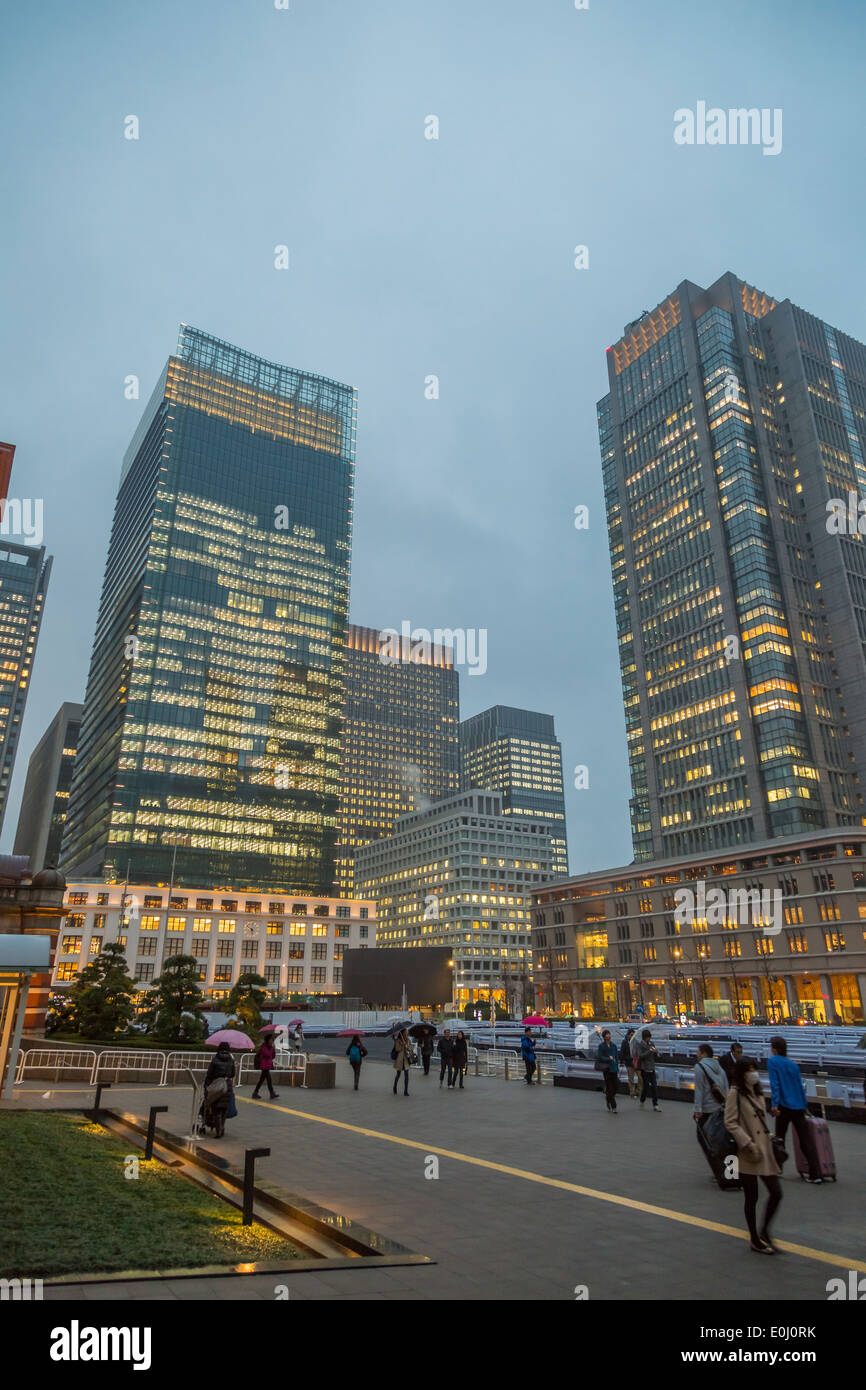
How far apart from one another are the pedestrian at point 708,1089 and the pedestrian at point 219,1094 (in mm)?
9270

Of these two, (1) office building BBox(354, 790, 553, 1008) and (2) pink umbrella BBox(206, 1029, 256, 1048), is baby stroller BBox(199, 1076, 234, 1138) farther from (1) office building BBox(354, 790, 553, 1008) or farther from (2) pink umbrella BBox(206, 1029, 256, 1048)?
(1) office building BBox(354, 790, 553, 1008)

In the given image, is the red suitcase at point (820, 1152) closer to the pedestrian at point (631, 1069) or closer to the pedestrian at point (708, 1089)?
the pedestrian at point (708, 1089)

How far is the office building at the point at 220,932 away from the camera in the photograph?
376ft

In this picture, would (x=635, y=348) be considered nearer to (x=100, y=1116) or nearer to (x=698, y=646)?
(x=698, y=646)

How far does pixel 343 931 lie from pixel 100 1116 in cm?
11856

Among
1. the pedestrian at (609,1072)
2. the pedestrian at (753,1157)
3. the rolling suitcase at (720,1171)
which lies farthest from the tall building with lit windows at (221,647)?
the pedestrian at (753,1157)

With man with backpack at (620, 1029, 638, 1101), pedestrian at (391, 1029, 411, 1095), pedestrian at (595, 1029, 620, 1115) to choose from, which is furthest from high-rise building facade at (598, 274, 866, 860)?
pedestrian at (595, 1029, 620, 1115)

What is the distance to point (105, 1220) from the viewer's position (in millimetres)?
9414

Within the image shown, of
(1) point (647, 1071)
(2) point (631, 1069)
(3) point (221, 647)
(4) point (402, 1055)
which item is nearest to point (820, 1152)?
(1) point (647, 1071)

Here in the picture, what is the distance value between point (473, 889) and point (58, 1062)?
141 meters

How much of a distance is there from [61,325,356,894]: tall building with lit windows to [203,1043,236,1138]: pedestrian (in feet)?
380

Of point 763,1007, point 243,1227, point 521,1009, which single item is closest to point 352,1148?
point 243,1227

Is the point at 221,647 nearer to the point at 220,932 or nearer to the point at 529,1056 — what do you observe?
the point at 220,932

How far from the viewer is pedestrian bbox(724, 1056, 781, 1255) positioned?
8500 millimetres
